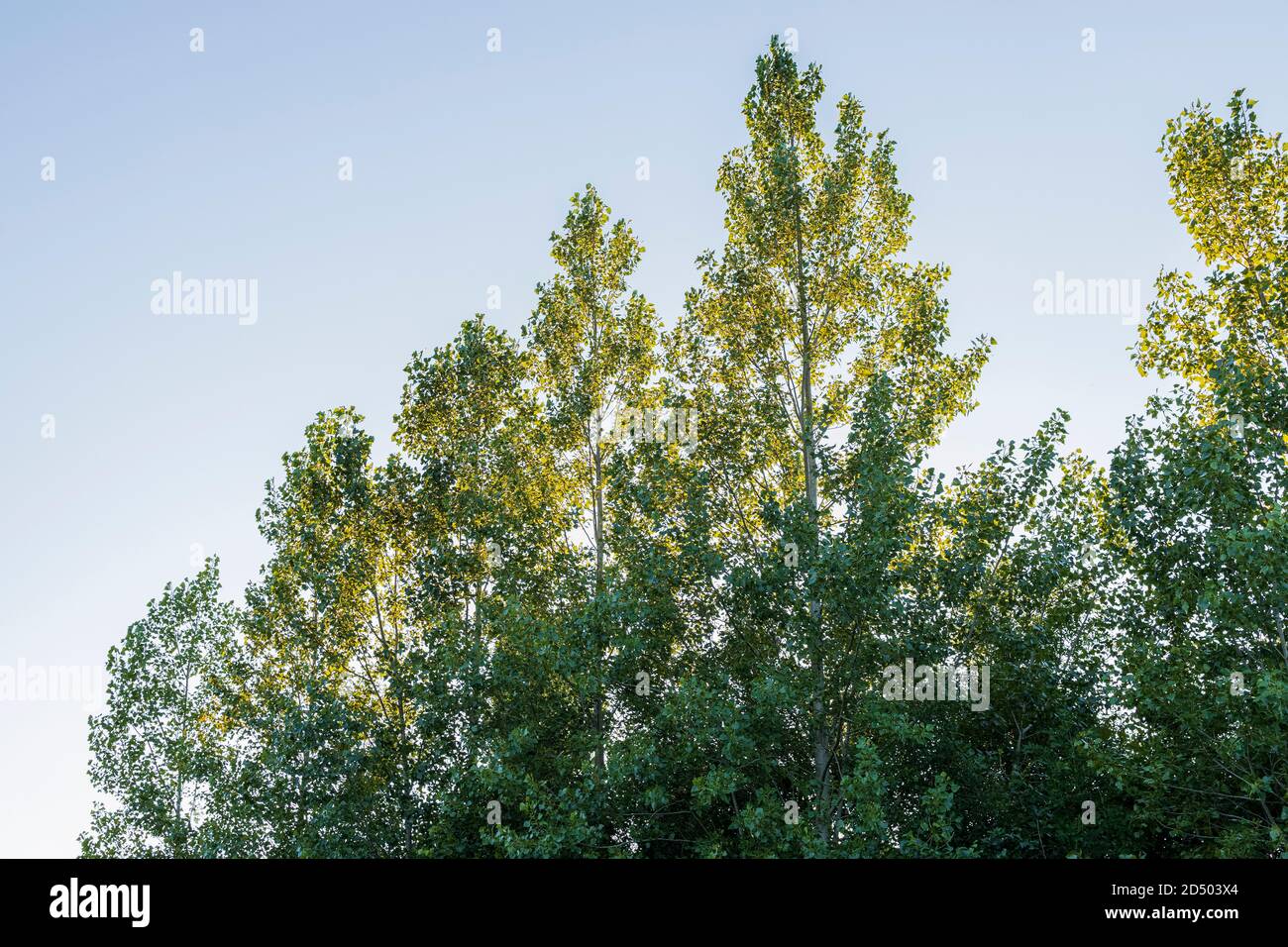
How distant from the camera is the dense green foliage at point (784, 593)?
54.4 ft

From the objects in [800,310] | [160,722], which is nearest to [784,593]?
[800,310]

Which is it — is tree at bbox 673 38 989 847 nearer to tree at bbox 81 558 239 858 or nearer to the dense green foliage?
the dense green foliage

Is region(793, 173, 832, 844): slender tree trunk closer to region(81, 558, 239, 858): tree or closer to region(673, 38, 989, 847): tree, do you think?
region(673, 38, 989, 847): tree

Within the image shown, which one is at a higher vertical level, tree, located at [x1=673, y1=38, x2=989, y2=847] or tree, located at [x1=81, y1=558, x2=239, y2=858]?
tree, located at [x1=673, y1=38, x2=989, y2=847]

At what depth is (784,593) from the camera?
19328 mm

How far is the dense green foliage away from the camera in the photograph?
54.4 ft

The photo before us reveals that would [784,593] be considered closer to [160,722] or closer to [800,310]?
[800,310]

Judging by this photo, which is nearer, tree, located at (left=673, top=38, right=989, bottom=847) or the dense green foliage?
the dense green foliage

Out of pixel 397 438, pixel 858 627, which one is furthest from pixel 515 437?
pixel 858 627

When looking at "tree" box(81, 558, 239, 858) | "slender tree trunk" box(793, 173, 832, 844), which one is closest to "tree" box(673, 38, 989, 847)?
"slender tree trunk" box(793, 173, 832, 844)
